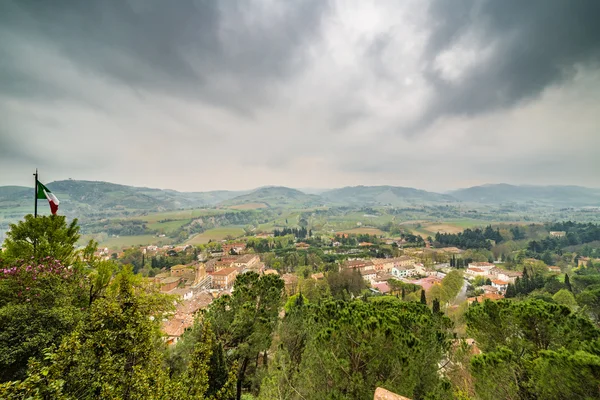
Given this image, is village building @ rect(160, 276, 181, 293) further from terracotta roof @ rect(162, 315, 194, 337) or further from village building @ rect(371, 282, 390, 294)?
village building @ rect(371, 282, 390, 294)

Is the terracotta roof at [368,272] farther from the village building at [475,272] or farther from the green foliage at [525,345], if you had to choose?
the green foliage at [525,345]

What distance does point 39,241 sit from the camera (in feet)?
30.8

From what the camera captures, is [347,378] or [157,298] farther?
[157,298]

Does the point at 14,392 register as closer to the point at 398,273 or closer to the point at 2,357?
the point at 2,357

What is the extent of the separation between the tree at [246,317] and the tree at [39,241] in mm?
6318

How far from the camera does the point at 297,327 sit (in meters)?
12.4

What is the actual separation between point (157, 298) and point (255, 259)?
56281 mm

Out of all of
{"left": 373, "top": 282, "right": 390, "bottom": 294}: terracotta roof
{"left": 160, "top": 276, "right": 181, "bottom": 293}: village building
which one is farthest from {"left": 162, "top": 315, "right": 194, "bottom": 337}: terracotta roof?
{"left": 373, "top": 282, "right": 390, "bottom": 294}: terracotta roof

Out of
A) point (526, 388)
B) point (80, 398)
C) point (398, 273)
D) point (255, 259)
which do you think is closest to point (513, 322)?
point (526, 388)

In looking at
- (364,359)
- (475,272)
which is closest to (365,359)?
(364,359)

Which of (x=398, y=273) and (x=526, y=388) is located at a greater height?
(x=526, y=388)

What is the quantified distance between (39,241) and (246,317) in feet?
27.9

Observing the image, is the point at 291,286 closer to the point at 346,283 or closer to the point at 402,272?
the point at 346,283

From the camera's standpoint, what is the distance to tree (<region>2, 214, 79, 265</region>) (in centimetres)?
891
